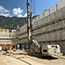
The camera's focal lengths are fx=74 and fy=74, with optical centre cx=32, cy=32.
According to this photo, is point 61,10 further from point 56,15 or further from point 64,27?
point 64,27

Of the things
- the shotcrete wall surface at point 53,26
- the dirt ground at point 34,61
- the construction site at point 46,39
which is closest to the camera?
the dirt ground at point 34,61

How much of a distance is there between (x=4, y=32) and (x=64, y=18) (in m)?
26.9

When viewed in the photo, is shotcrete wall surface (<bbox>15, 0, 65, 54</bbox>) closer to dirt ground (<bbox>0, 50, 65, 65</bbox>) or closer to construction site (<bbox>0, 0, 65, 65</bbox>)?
construction site (<bbox>0, 0, 65, 65</bbox>)

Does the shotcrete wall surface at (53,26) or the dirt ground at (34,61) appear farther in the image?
the shotcrete wall surface at (53,26)

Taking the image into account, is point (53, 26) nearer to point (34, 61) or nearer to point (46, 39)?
point (46, 39)

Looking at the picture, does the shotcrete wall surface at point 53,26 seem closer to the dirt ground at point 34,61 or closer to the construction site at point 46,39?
the construction site at point 46,39

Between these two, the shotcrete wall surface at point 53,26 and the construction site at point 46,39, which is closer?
the construction site at point 46,39

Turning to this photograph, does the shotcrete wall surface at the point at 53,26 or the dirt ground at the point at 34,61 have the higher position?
the shotcrete wall surface at the point at 53,26

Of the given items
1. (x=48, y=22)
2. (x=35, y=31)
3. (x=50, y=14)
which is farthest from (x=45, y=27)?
(x=35, y=31)

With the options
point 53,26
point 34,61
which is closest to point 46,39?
point 53,26

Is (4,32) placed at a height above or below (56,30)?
above

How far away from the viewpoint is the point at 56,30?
Answer: 1424 cm

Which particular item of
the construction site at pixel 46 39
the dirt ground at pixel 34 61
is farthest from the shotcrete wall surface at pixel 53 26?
the dirt ground at pixel 34 61

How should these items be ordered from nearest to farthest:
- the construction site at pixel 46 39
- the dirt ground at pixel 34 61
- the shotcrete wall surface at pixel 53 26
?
1. the dirt ground at pixel 34 61
2. the construction site at pixel 46 39
3. the shotcrete wall surface at pixel 53 26
